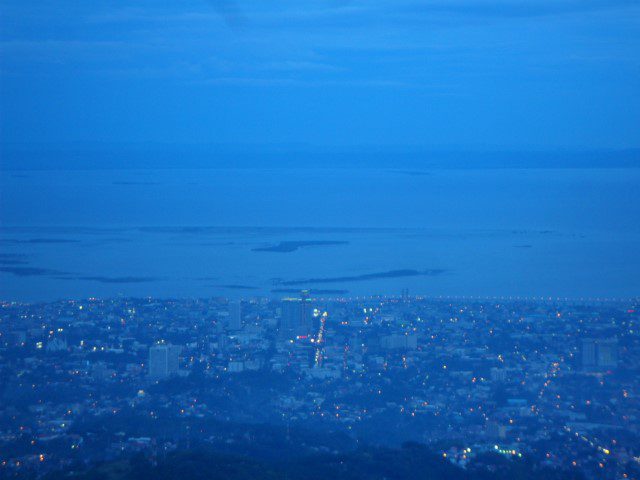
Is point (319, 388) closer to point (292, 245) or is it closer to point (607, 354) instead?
point (607, 354)

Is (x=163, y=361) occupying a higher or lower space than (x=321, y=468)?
higher

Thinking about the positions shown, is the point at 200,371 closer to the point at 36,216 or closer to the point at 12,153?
the point at 36,216

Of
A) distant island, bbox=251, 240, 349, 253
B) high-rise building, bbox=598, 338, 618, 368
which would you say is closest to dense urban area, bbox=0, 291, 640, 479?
high-rise building, bbox=598, 338, 618, 368

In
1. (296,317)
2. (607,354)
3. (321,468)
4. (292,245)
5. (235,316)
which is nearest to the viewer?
(321,468)

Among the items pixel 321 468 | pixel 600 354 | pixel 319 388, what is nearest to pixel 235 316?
pixel 319 388

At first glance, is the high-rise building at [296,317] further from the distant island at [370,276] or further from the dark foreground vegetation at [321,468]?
the dark foreground vegetation at [321,468]

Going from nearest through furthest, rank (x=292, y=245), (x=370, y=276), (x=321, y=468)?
(x=321, y=468) < (x=370, y=276) < (x=292, y=245)

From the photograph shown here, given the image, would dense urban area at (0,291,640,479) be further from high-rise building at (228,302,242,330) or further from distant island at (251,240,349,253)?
distant island at (251,240,349,253)

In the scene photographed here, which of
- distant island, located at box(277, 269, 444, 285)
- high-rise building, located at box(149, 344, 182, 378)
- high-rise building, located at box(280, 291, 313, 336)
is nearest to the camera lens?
high-rise building, located at box(149, 344, 182, 378)
